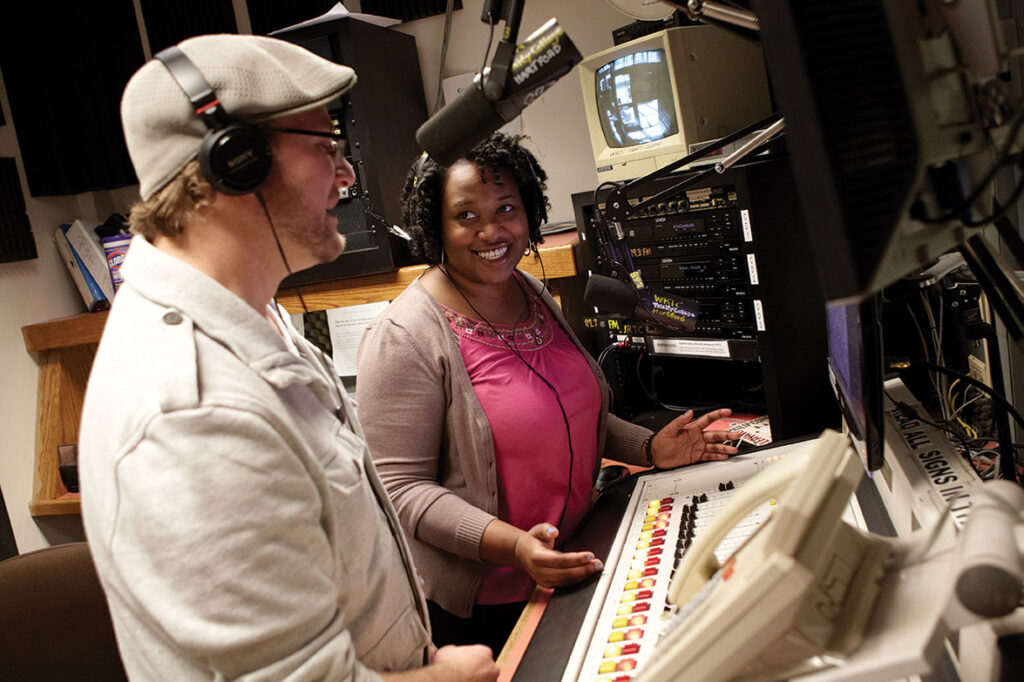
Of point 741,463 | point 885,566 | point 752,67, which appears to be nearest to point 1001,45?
point 885,566

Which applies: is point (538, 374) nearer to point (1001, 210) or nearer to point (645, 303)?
point (645, 303)

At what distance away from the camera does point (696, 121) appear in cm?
198

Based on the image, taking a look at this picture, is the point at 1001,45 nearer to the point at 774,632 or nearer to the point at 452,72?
the point at 774,632

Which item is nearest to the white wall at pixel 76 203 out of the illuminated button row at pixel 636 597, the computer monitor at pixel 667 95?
the computer monitor at pixel 667 95

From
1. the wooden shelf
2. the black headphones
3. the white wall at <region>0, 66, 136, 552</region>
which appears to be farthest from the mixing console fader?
the white wall at <region>0, 66, 136, 552</region>

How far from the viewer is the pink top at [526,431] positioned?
5.20 feet

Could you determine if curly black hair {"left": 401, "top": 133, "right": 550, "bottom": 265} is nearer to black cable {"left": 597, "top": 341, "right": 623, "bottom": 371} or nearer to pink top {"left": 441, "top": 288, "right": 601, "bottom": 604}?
pink top {"left": 441, "top": 288, "right": 601, "bottom": 604}

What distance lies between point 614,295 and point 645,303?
0.23ft

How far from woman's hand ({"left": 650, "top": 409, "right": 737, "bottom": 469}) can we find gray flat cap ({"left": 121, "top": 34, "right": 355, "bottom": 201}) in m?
1.07

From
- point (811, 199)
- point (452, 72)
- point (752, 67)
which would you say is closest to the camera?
point (811, 199)

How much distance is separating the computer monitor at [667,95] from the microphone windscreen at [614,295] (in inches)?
25.8

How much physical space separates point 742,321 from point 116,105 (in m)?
2.40

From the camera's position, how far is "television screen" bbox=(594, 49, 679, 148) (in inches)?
78.3

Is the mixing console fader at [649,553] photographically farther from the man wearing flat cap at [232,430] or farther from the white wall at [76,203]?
the white wall at [76,203]
